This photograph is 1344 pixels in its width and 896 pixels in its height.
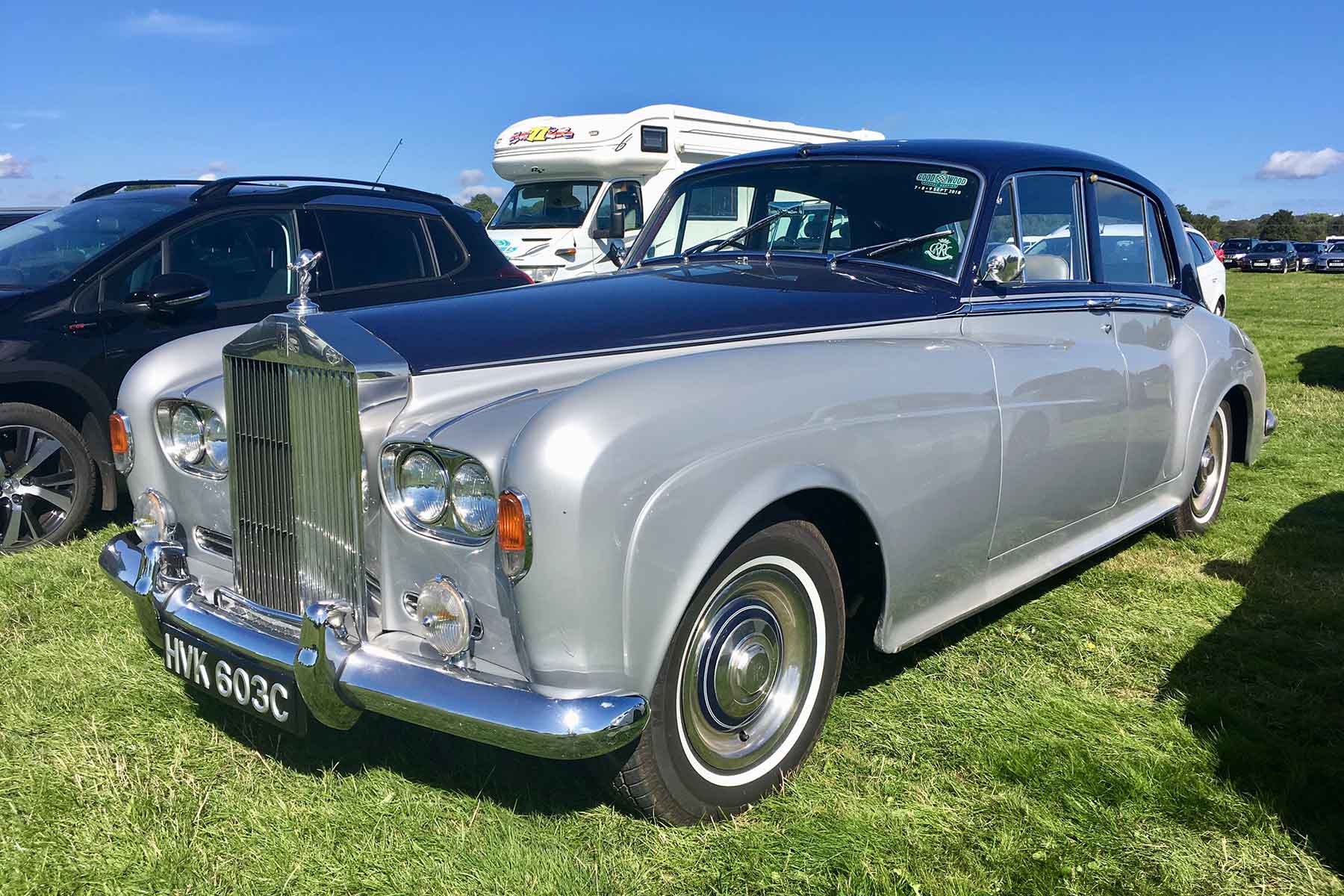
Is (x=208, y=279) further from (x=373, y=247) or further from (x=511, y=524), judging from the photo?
(x=511, y=524)

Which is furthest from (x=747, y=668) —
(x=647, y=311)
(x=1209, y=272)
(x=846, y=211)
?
(x=1209, y=272)

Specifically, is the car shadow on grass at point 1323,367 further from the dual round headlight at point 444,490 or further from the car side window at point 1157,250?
the dual round headlight at point 444,490

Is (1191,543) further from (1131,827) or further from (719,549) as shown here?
(719,549)

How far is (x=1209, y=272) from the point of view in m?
11.8

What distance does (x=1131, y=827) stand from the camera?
2.73 metres

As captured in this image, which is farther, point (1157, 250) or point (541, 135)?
point (541, 135)

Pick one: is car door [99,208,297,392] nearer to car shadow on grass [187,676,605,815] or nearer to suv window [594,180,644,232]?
car shadow on grass [187,676,605,815]

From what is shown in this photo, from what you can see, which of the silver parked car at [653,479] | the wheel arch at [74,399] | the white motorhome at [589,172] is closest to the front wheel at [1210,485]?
the silver parked car at [653,479]

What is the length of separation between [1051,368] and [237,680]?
2.76 m

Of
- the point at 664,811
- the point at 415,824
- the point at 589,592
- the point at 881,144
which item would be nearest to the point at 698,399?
the point at 589,592

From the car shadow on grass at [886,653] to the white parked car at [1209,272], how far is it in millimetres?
8412

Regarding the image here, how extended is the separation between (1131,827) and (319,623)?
6.87ft

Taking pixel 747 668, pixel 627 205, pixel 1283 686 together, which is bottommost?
pixel 1283 686

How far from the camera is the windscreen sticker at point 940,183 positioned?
3.78 m
